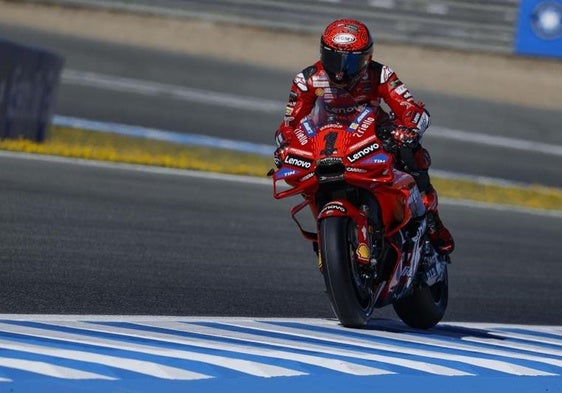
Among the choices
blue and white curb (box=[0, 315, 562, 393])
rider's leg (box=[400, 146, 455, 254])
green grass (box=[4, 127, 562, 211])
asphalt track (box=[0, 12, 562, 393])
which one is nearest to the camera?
blue and white curb (box=[0, 315, 562, 393])

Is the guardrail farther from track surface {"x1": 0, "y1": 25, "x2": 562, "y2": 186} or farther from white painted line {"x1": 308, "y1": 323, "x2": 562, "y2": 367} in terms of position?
white painted line {"x1": 308, "y1": 323, "x2": 562, "y2": 367}

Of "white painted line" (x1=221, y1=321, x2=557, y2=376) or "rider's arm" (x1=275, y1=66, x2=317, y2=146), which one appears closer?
"white painted line" (x1=221, y1=321, x2=557, y2=376)

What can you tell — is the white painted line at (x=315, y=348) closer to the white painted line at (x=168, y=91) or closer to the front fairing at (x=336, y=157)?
the front fairing at (x=336, y=157)

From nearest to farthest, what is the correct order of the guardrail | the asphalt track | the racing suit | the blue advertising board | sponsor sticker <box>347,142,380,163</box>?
the asphalt track < sponsor sticker <box>347,142,380,163</box> < the racing suit < the blue advertising board < the guardrail

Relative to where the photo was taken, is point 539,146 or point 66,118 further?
point 539,146

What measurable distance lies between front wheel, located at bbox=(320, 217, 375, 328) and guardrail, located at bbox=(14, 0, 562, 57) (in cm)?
1581

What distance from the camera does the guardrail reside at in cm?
2250

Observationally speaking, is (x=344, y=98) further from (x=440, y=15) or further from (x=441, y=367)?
(x=440, y=15)

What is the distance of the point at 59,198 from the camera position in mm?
11125

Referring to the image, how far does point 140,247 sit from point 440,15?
14.5 metres

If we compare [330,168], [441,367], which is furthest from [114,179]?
[441,367]

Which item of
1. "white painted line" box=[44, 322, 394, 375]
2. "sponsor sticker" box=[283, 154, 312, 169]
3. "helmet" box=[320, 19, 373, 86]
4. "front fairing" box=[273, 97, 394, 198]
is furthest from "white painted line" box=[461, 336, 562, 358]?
"white painted line" box=[44, 322, 394, 375]

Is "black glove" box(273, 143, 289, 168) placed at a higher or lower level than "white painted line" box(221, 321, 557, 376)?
higher

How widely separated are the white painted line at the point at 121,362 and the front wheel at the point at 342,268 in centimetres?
167
